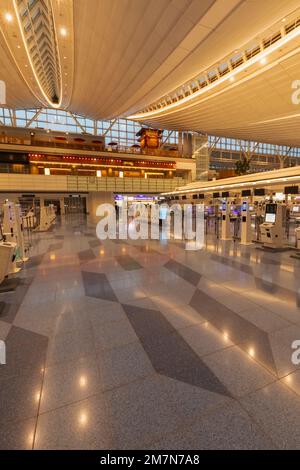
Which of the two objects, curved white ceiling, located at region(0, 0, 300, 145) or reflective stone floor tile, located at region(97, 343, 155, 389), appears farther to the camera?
curved white ceiling, located at region(0, 0, 300, 145)

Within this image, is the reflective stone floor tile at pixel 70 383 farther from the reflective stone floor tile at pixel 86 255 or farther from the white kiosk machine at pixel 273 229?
the white kiosk machine at pixel 273 229

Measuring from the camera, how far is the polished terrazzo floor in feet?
5.26

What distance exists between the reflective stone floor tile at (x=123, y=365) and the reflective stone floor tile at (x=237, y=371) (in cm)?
67

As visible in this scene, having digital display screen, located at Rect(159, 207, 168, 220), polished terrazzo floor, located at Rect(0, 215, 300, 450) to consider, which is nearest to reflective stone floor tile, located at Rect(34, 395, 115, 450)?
polished terrazzo floor, located at Rect(0, 215, 300, 450)

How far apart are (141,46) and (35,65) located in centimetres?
1121

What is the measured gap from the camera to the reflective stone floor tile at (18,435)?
4.99ft

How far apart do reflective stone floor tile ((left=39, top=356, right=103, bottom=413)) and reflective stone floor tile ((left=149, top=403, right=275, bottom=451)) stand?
770 millimetres

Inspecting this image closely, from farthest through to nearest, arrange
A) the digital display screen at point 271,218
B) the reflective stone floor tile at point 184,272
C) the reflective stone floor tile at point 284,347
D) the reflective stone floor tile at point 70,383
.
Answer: the digital display screen at point 271,218 → the reflective stone floor tile at point 184,272 → the reflective stone floor tile at point 284,347 → the reflective stone floor tile at point 70,383

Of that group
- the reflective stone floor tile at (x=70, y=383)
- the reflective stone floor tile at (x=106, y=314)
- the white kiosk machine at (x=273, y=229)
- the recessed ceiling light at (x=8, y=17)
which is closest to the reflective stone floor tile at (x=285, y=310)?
the reflective stone floor tile at (x=106, y=314)

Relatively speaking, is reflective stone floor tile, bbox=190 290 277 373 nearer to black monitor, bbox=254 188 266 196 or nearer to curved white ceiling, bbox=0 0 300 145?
black monitor, bbox=254 188 266 196

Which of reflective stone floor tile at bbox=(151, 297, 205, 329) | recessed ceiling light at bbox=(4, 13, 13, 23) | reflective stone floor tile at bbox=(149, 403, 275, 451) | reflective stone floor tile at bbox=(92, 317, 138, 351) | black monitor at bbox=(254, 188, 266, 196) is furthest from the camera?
recessed ceiling light at bbox=(4, 13, 13, 23)

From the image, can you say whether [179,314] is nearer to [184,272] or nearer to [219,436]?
[219,436]

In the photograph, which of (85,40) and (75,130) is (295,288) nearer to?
(85,40)

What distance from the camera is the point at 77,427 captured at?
1.64m
